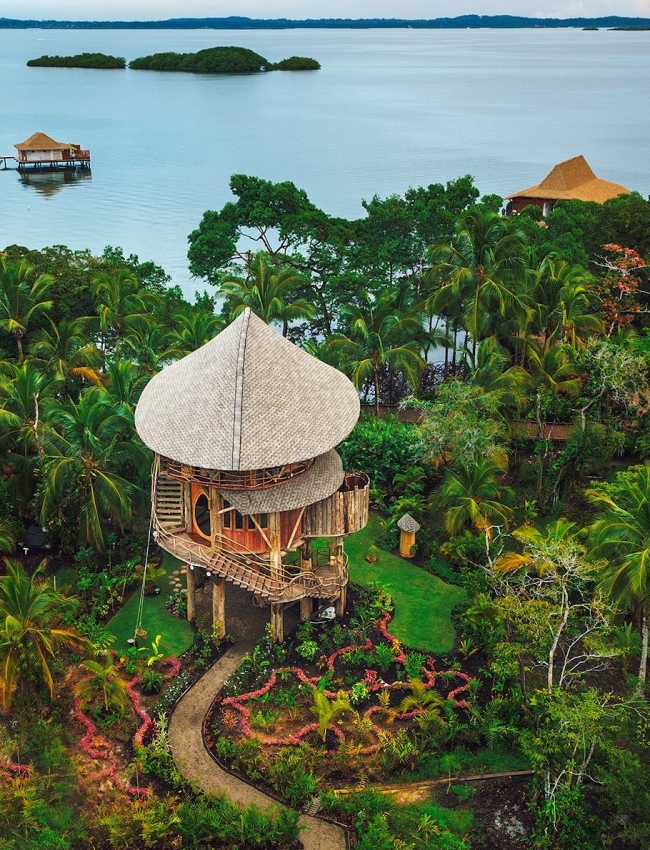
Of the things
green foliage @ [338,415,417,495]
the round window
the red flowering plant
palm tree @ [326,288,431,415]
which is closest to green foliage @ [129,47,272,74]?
the red flowering plant

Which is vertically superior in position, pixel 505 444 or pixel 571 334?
pixel 571 334

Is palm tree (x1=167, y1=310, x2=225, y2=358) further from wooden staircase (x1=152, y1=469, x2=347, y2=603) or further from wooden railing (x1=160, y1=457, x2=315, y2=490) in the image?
wooden railing (x1=160, y1=457, x2=315, y2=490)

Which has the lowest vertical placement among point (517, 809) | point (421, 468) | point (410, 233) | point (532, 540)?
point (517, 809)

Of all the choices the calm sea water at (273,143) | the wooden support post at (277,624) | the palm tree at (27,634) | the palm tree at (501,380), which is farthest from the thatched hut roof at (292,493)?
the calm sea water at (273,143)

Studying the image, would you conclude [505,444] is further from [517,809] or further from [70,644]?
[70,644]

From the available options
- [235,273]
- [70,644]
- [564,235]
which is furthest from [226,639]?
[564,235]
